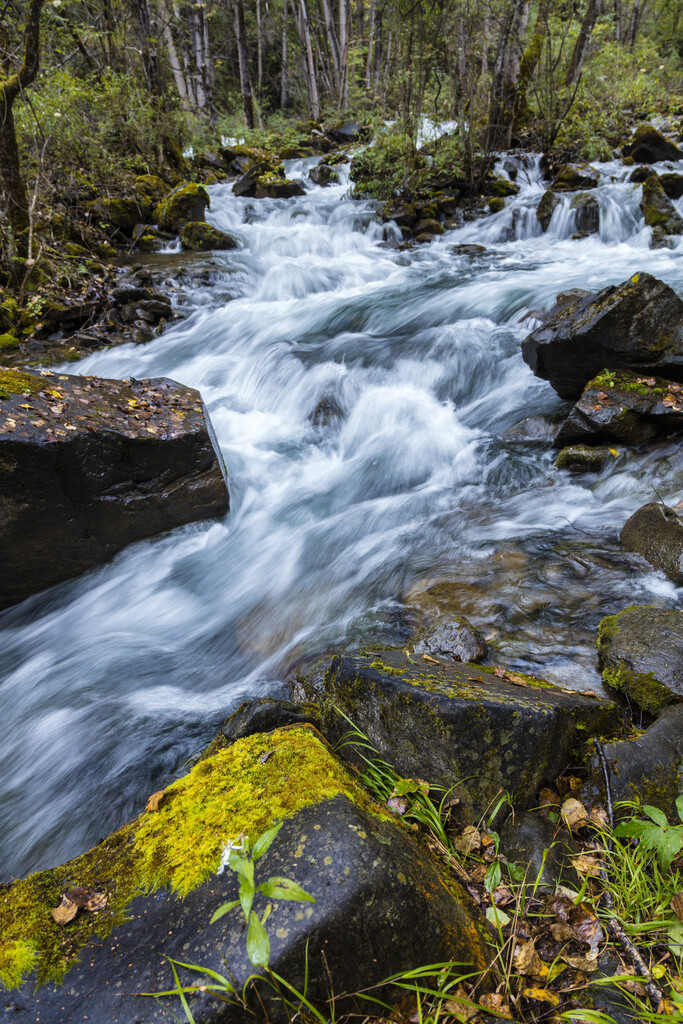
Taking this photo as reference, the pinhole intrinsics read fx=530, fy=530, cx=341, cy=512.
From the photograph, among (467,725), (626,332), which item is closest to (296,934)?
(467,725)

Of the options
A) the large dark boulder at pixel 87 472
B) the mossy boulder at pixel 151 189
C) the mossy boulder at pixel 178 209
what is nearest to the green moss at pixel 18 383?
the large dark boulder at pixel 87 472

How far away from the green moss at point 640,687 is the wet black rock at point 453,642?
2.54 feet

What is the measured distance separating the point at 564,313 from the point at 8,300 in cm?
900

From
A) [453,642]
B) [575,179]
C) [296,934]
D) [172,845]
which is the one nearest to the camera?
[296,934]

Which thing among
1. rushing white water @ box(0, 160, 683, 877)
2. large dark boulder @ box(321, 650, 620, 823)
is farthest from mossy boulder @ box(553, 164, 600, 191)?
large dark boulder @ box(321, 650, 620, 823)

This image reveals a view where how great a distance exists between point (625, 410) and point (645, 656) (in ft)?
10.9

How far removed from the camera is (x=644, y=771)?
2408 millimetres

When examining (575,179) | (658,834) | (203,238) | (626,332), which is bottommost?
(658,834)

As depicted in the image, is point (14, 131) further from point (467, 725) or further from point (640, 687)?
point (640, 687)

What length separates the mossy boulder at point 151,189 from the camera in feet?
46.7

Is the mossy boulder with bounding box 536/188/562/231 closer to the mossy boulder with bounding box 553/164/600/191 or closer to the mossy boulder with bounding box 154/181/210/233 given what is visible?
the mossy boulder with bounding box 553/164/600/191

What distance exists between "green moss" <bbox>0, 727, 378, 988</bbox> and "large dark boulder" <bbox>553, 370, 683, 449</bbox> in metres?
4.85

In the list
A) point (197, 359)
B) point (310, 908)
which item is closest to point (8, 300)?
point (197, 359)

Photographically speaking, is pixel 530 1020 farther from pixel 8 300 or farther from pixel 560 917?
pixel 8 300
